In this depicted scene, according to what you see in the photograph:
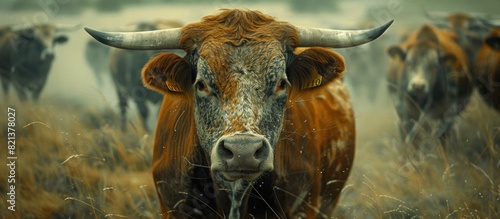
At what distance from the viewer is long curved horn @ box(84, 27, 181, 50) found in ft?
16.6

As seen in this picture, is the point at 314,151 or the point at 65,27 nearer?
the point at 314,151

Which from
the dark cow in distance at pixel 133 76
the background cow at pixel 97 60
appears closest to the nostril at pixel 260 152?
the dark cow in distance at pixel 133 76

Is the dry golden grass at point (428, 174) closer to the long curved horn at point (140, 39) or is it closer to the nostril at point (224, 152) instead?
the nostril at point (224, 152)

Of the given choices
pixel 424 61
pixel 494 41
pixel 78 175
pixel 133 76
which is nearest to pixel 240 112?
pixel 78 175

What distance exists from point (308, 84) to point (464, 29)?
7423 mm

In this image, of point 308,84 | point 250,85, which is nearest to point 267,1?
point 308,84

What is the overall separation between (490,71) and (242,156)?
282 inches

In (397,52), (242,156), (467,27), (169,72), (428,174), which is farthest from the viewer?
(467,27)

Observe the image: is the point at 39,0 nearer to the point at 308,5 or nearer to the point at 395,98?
the point at 308,5

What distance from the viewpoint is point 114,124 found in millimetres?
9633

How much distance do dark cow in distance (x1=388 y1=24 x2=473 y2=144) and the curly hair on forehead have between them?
5621 millimetres

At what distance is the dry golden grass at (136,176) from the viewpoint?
6.93m

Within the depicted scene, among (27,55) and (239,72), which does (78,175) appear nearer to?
(239,72)

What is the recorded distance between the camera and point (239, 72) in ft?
15.9
